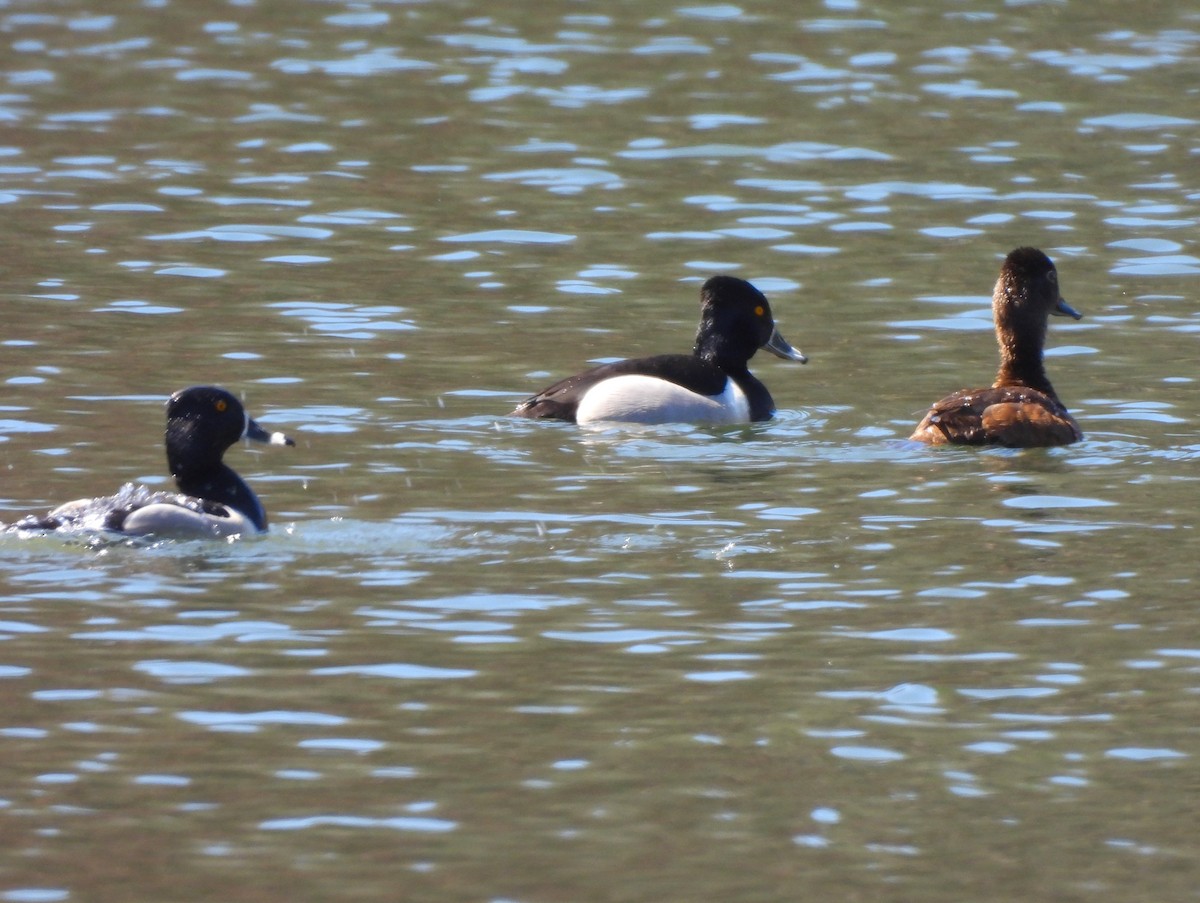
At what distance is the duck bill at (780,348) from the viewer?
1543cm

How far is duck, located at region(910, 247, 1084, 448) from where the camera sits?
13.0m

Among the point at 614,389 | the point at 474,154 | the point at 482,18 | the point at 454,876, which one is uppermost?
the point at 482,18

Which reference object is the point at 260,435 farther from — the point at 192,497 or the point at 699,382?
the point at 699,382

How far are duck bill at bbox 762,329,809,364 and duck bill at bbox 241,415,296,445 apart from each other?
4.56 meters

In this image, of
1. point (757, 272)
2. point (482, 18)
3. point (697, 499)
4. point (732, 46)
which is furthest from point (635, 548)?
point (482, 18)

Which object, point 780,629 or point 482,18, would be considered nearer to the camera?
point 780,629

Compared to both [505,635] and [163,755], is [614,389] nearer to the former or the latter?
[505,635]

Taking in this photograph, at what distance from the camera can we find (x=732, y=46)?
27375 mm

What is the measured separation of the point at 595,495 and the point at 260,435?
1634mm

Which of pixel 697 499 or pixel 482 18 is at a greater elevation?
pixel 482 18

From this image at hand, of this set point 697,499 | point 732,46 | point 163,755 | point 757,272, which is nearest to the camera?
point 163,755

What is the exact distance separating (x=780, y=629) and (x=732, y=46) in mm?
18793

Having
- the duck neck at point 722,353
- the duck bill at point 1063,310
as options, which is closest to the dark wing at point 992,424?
the duck bill at point 1063,310

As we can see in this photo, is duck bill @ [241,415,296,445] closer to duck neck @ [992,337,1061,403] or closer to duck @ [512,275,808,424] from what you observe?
duck @ [512,275,808,424]
